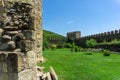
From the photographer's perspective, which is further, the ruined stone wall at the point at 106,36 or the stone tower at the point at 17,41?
the ruined stone wall at the point at 106,36

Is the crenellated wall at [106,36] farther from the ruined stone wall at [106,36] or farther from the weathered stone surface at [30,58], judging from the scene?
the weathered stone surface at [30,58]

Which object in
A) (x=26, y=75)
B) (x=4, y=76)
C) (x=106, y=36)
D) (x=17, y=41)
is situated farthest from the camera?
(x=106, y=36)

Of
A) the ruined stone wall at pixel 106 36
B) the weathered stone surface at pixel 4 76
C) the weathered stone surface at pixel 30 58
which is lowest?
the weathered stone surface at pixel 4 76

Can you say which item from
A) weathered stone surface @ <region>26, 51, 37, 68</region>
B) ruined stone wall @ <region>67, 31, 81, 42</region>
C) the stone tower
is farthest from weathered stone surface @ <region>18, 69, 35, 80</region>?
ruined stone wall @ <region>67, 31, 81, 42</region>

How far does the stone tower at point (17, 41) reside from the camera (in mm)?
6043

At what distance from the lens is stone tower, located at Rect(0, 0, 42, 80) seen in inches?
238

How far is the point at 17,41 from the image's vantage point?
21.3 feet

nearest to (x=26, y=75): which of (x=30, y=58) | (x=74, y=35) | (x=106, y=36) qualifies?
(x=30, y=58)

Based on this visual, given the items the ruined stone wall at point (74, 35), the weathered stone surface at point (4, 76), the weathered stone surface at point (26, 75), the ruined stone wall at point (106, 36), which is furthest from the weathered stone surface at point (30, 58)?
the ruined stone wall at point (74, 35)

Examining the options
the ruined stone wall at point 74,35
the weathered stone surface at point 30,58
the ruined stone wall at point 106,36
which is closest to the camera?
the weathered stone surface at point 30,58

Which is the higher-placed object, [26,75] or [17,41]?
[17,41]

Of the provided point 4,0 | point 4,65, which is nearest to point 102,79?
point 4,0

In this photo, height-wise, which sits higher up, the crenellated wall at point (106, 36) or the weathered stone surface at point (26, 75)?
the crenellated wall at point (106, 36)

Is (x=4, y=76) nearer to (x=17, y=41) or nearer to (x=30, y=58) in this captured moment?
(x=30, y=58)
